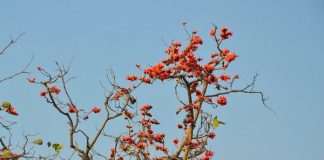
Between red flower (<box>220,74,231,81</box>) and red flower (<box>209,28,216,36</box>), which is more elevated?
red flower (<box>209,28,216,36</box>)

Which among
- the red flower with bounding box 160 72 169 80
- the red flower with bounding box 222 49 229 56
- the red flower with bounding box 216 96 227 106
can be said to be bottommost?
the red flower with bounding box 216 96 227 106

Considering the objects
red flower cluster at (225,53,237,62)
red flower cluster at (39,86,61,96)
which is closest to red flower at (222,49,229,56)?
red flower cluster at (225,53,237,62)

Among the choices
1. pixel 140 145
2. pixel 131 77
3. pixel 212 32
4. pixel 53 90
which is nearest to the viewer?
pixel 53 90

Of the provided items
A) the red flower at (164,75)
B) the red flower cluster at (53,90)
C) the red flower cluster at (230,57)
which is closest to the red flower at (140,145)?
the red flower at (164,75)

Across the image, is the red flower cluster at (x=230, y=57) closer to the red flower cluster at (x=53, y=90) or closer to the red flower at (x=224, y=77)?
the red flower at (x=224, y=77)

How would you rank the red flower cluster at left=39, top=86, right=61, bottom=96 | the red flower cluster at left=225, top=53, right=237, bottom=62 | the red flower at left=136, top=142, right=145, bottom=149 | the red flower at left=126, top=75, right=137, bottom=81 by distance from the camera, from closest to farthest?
the red flower cluster at left=39, top=86, right=61, bottom=96 < the red flower cluster at left=225, top=53, right=237, bottom=62 < the red flower at left=126, top=75, right=137, bottom=81 < the red flower at left=136, top=142, right=145, bottom=149

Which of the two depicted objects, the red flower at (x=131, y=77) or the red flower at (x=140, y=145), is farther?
the red flower at (x=140, y=145)

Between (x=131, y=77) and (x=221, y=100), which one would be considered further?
(x=131, y=77)

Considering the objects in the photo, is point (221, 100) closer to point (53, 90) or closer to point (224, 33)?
point (224, 33)

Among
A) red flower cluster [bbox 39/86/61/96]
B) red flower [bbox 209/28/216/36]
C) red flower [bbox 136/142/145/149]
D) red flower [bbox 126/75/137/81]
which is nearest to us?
red flower cluster [bbox 39/86/61/96]

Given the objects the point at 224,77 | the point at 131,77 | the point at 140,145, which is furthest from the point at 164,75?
the point at 140,145

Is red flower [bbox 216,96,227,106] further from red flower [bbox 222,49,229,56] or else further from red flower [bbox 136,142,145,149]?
red flower [bbox 136,142,145,149]

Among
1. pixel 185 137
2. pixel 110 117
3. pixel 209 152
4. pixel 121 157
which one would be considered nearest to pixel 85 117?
pixel 110 117

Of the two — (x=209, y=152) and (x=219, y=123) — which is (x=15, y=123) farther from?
(x=209, y=152)
